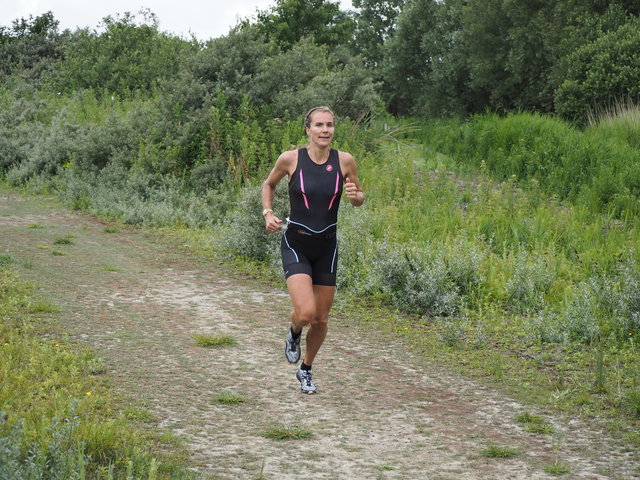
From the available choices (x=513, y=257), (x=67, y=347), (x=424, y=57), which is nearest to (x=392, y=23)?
(x=424, y=57)

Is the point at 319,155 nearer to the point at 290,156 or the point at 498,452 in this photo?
the point at 290,156

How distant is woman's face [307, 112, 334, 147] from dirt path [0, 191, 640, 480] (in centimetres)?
200

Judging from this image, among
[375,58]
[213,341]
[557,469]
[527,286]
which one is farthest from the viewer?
[375,58]

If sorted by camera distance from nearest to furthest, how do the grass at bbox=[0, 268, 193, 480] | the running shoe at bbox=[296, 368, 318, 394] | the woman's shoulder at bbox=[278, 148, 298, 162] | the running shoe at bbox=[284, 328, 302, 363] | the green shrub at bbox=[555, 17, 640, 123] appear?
the grass at bbox=[0, 268, 193, 480], the woman's shoulder at bbox=[278, 148, 298, 162], the running shoe at bbox=[296, 368, 318, 394], the running shoe at bbox=[284, 328, 302, 363], the green shrub at bbox=[555, 17, 640, 123]

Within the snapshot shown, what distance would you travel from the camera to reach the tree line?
17047 millimetres

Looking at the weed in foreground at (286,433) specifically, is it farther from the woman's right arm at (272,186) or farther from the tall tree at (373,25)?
the tall tree at (373,25)

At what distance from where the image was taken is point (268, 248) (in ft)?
37.3

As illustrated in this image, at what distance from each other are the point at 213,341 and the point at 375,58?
35.3 meters

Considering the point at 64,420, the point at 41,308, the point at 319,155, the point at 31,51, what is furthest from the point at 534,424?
the point at 31,51

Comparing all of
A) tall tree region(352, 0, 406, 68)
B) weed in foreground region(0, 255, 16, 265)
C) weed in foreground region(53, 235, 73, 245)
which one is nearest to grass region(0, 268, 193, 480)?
weed in foreground region(0, 255, 16, 265)

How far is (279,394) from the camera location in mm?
6316

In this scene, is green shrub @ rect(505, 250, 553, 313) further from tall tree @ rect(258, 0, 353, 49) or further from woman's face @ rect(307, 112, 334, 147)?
tall tree @ rect(258, 0, 353, 49)

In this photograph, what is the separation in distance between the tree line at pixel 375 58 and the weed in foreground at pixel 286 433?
11.4 meters

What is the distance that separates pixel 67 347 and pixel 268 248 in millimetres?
4652
